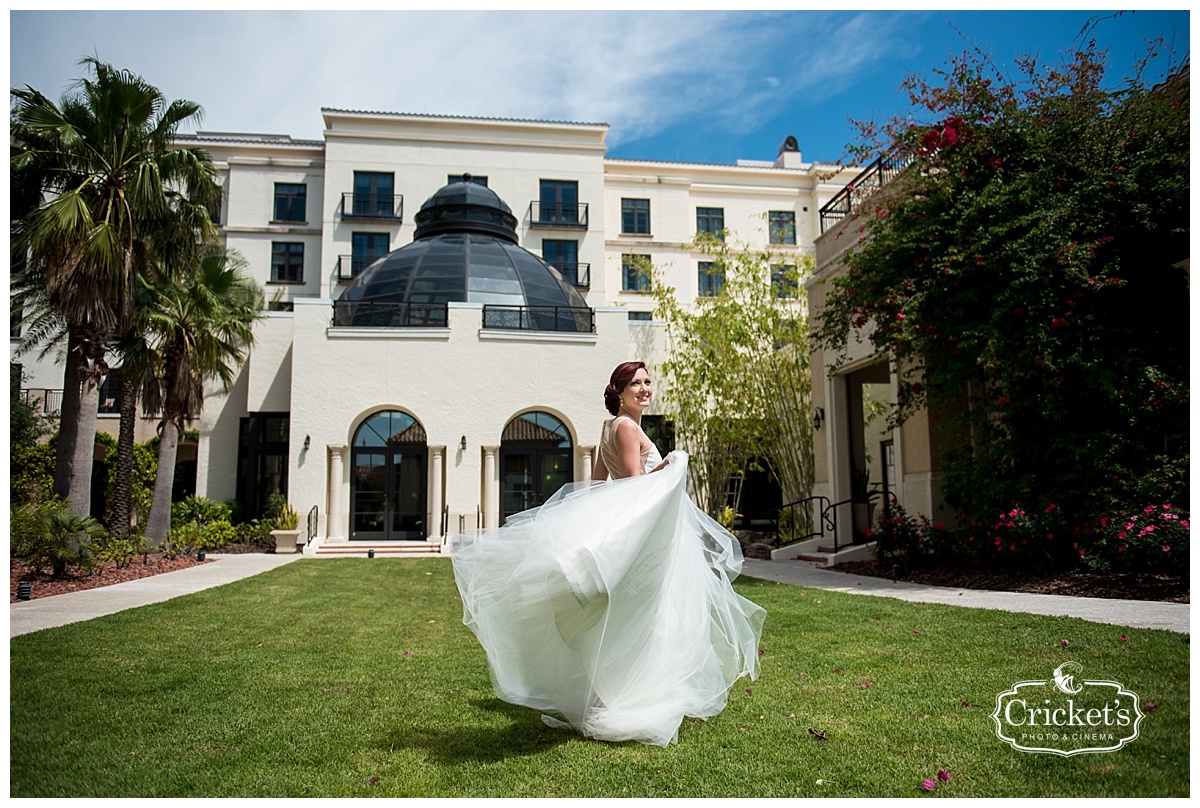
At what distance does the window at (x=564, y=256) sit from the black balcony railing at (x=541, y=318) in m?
9.48

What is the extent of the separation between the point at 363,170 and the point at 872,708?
105 feet

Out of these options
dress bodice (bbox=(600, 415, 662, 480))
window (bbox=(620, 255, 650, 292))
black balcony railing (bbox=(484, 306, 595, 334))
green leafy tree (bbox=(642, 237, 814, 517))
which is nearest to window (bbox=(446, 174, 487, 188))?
window (bbox=(620, 255, 650, 292))

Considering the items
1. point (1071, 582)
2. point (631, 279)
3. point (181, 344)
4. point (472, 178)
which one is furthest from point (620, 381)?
point (631, 279)

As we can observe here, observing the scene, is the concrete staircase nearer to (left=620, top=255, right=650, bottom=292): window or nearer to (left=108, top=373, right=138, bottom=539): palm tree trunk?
(left=108, top=373, right=138, bottom=539): palm tree trunk

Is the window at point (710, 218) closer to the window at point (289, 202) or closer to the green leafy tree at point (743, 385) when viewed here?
the green leafy tree at point (743, 385)

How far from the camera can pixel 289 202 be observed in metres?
33.5

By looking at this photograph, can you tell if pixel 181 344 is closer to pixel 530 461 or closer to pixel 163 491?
pixel 163 491

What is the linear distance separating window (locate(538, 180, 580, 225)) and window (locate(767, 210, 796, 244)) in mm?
8660

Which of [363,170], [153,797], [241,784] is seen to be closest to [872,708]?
[241,784]

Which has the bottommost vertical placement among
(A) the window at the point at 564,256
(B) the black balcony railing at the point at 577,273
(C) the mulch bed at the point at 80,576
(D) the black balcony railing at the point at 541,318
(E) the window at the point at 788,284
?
(C) the mulch bed at the point at 80,576

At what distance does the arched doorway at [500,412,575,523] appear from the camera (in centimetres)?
2256

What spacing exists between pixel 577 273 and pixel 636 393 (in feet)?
96.0

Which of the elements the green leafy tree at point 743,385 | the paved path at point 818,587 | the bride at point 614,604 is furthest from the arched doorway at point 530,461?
the bride at point 614,604

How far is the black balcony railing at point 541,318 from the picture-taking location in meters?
23.0
